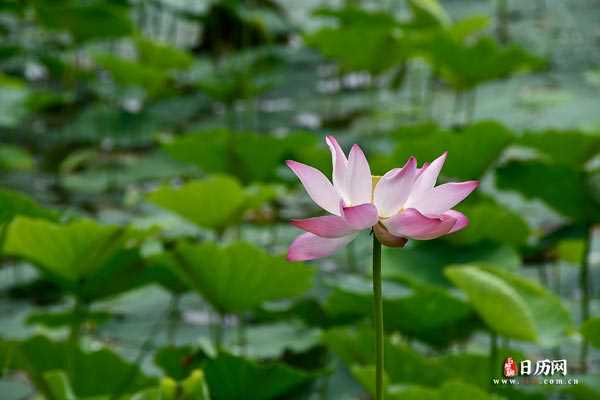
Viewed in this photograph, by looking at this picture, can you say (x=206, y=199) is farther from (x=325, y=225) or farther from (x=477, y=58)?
(x=477, y=58)

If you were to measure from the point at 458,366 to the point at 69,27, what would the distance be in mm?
1405

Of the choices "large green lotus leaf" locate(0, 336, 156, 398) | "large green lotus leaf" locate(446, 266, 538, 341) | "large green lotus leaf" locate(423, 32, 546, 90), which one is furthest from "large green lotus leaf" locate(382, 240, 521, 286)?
"large green lotus leaf" locate(423, 32, 546, 90)

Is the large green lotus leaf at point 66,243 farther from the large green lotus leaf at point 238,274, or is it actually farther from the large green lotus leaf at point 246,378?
the large green lotus leaf at point 246,378

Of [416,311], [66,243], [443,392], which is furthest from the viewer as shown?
[416,311]

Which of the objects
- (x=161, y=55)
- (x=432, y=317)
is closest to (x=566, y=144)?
(x=432, y=317)

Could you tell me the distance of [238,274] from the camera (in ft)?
3.05

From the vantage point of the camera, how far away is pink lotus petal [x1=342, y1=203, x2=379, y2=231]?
388 mm

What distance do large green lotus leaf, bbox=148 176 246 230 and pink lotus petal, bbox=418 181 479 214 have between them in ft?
2.10

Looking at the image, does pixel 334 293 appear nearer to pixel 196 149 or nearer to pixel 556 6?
pixel 196 149

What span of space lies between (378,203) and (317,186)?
0.03m

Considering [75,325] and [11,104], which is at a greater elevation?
[11,104]

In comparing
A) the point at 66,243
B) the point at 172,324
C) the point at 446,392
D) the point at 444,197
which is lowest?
the point at 172,324

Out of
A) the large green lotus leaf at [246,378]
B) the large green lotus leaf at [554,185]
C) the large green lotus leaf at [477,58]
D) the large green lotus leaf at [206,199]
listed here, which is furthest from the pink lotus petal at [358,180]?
the large green lotus leaf at [477,58]

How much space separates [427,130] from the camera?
1.45m
